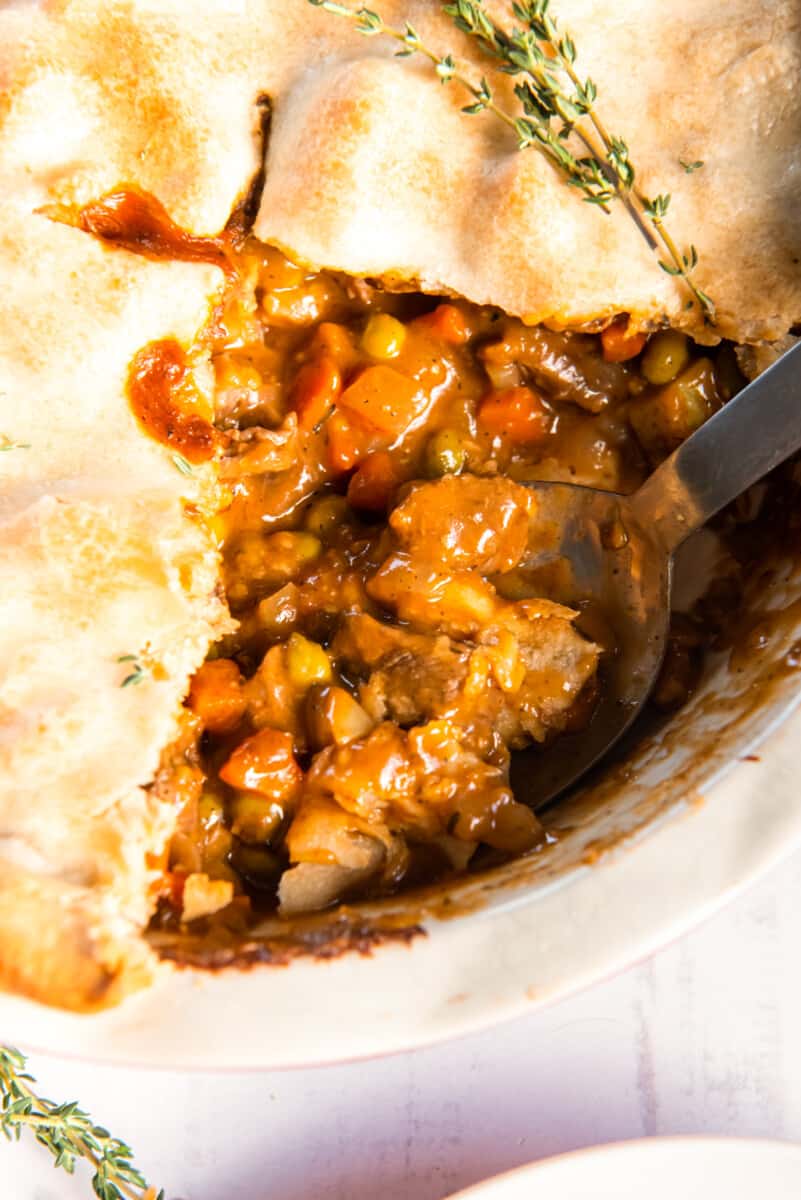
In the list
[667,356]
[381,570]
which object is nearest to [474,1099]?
[381,570]

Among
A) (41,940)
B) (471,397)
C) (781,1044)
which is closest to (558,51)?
(471,397)

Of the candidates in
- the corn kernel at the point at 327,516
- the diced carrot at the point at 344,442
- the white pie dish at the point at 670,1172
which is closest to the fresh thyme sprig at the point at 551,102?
the diced carrot at the point at 344,442

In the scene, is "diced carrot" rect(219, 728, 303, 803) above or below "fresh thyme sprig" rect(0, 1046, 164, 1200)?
above

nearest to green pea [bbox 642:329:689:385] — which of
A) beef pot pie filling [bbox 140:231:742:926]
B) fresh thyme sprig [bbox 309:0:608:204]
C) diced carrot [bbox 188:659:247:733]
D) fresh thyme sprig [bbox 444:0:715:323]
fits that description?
beef pot pie filling [bbox 140:231:742:926]

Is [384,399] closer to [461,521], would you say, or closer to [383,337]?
[383,337]

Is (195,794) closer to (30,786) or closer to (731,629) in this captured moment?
(30,786)

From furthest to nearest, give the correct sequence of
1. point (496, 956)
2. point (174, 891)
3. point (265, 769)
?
point (265, 769) → point (174, 891) → point (496, 956)

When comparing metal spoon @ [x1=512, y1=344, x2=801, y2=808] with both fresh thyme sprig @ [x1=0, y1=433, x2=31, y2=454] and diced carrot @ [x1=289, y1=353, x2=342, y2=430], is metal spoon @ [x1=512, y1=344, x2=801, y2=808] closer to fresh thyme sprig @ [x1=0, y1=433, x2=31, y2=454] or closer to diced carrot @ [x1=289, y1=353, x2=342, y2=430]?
diced carrot @ [x1=289, y1=353, x2=342, y2=430]
